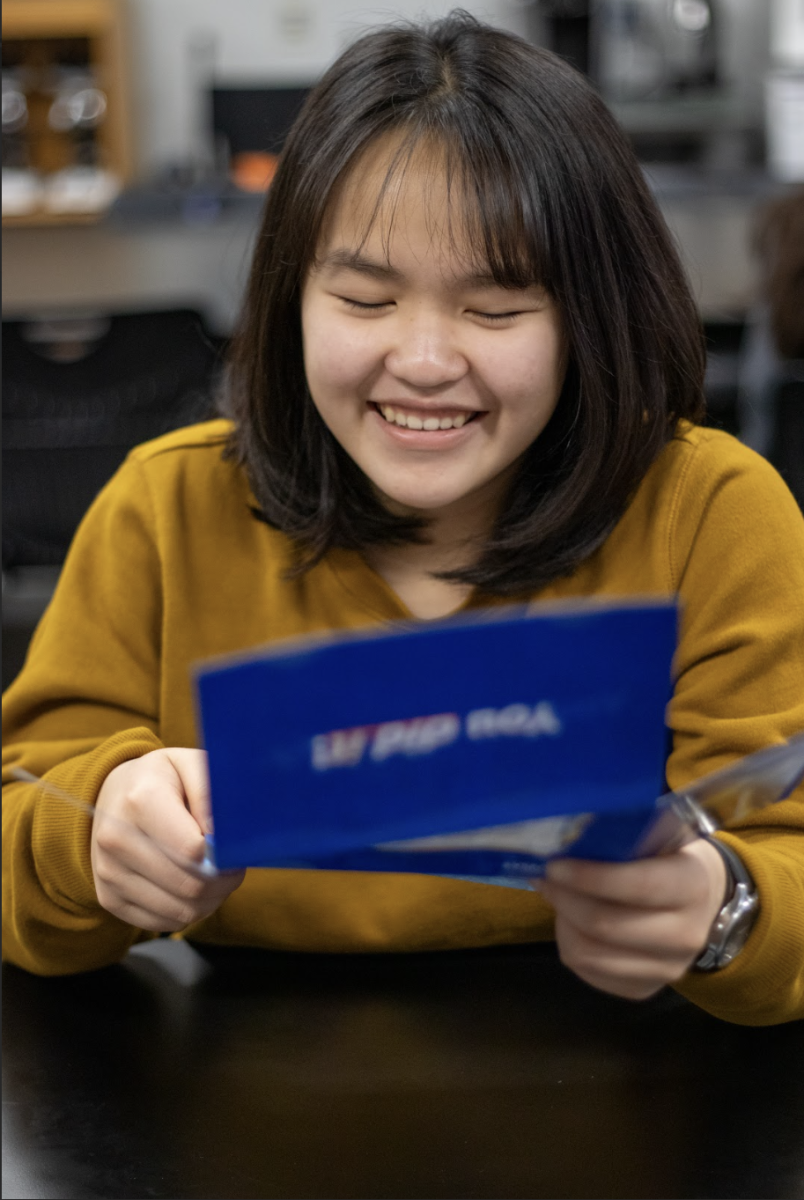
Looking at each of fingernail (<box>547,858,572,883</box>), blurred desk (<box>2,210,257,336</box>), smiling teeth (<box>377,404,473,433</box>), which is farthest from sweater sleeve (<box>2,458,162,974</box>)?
blurred desk (<box>2,210,257,336</box>)

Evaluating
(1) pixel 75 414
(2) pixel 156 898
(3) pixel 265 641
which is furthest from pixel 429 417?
(1) pixel 75 414

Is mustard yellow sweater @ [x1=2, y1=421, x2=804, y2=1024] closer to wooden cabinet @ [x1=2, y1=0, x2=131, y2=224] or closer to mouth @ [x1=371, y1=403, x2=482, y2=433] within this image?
mouth @ [x1=371, y1=403, x2=482, y2=433]

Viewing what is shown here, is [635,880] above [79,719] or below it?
above

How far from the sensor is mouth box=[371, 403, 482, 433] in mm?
902

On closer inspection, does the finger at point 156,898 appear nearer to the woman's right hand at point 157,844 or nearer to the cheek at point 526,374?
the woman's right hand at point 157,844

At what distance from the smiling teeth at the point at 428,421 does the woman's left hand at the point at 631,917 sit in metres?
0.36

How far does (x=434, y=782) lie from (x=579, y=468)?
551mm

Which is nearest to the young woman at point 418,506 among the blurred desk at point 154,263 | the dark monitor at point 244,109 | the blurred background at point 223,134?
the blurred background at point 223,134

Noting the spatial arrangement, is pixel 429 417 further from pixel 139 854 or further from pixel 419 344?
pixel 139 854

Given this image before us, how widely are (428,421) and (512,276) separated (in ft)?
0.34

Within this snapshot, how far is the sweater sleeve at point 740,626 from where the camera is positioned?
0.91m

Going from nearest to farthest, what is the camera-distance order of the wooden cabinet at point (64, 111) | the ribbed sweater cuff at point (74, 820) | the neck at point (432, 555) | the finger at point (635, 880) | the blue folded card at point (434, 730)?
the blue folded card at point (434, 730) < the finger at point (635, 880) < the ribbed sweater cuff at point (74, 820) < the neck at point (432, 555) < the wooden cabinet at point (64, 111)

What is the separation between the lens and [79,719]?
39.1 inches

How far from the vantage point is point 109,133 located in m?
4.66
